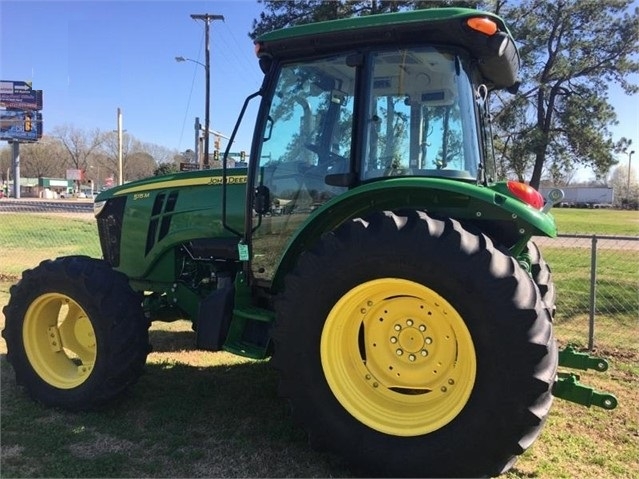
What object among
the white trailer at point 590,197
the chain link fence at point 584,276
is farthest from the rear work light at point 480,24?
the white trailer at point 590,197

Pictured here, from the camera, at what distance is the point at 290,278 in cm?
298

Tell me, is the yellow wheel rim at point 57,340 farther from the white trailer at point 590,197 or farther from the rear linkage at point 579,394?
the white trailer at point 590,197

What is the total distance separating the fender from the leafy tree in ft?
65.3

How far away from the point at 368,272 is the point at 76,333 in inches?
98.3

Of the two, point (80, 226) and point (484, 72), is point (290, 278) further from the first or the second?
point (80, 226)

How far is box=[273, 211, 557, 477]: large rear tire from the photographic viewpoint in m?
2.56

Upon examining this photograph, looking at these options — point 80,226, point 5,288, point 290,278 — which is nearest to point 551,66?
point 80,226

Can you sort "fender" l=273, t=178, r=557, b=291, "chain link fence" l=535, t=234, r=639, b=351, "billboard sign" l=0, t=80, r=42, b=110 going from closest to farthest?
1. "fender" l=273, t=178, r=557, b=291
2. "chain link fence" l=535, t=234, r=639, b=351
3. "billboard sign" l=0, t=80, r=42, b=110

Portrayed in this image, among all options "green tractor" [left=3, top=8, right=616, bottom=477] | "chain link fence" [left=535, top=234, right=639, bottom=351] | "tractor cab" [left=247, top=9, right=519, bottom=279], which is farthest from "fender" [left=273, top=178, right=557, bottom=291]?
"chain link fence" [left=535, top=234, right=639, bottom=351]

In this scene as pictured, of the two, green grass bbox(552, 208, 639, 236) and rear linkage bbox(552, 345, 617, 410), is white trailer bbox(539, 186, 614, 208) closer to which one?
green grass bbox(552, 208, 639, 236)

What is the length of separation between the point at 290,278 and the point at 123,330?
1399mm

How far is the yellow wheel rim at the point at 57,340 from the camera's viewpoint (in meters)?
3.90

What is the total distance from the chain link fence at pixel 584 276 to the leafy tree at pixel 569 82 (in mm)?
12471

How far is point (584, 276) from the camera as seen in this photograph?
9094 millimetres
